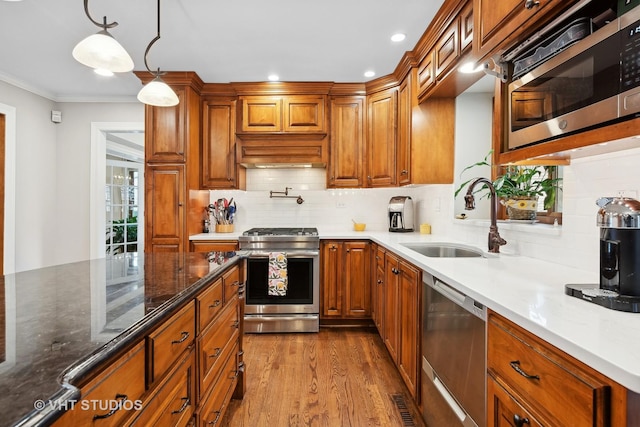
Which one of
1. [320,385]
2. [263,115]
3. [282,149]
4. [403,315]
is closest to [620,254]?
[403,315]

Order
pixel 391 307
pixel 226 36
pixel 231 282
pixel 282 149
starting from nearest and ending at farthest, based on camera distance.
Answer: pixel 231 282
pixel 391 307
pixel 226 36
pixel 282 149

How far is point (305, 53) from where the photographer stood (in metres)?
2.92

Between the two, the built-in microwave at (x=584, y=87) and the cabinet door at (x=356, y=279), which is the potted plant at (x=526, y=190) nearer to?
the built-in microwave at (x=584, y=87)

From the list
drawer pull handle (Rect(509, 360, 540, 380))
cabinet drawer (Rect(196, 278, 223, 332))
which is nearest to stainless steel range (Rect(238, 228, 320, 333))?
cabinet drawer (Rect(196, 278, 223, 332))

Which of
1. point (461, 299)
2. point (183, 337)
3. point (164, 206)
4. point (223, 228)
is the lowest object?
point (183, 337)

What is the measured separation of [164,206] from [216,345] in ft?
7.14

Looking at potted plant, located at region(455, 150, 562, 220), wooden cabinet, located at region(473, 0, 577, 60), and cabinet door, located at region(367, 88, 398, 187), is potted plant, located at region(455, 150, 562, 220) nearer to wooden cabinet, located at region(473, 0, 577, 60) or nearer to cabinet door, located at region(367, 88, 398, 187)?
wooden cabinet, located at region(473, 0, 577, 60)

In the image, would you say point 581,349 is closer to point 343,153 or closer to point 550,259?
point 550,259

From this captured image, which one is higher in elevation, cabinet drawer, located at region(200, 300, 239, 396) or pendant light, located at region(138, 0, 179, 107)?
pendant light, located at region(138, 0, 179, 107)

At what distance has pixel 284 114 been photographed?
3.54 metres

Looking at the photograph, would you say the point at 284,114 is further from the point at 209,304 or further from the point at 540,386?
the point at 540,386

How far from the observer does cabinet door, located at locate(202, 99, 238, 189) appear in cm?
359

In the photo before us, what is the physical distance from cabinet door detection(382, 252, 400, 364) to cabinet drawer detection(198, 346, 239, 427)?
105 cm

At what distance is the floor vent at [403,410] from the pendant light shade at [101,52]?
2.33 m
